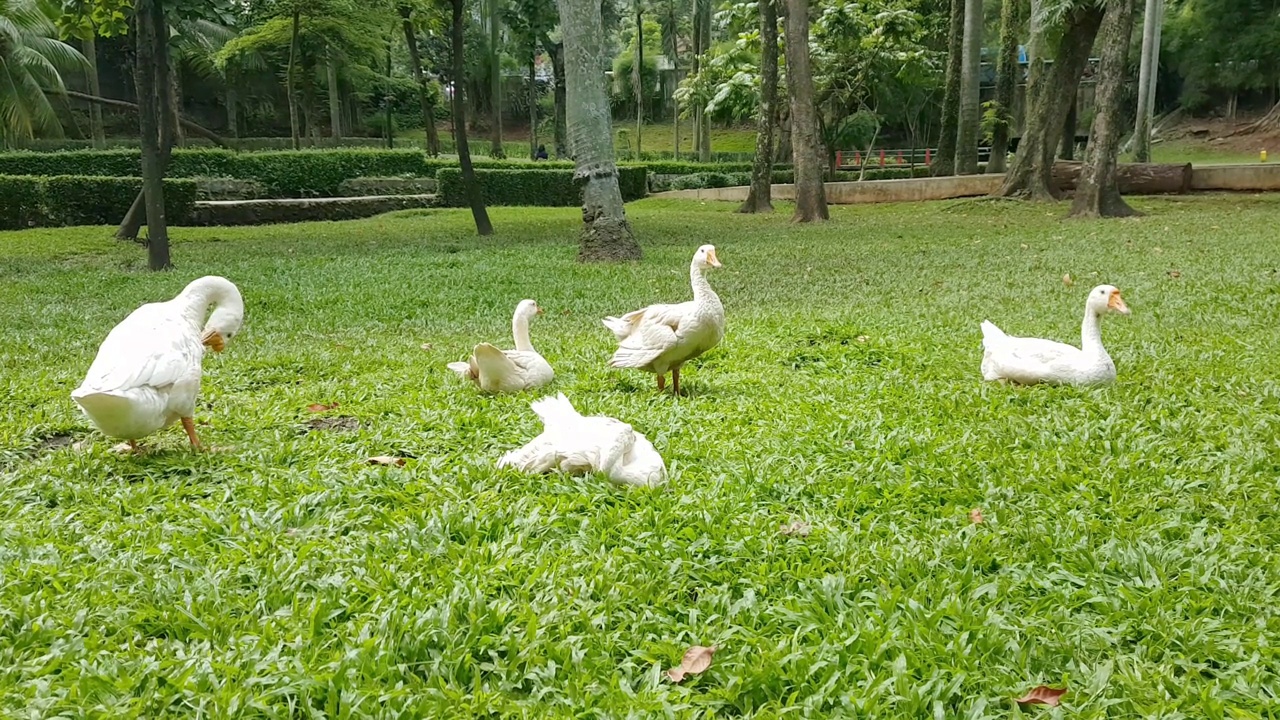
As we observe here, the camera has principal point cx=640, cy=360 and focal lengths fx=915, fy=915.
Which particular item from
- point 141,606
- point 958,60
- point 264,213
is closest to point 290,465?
point 141,606

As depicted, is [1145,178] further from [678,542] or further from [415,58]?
[678,542]

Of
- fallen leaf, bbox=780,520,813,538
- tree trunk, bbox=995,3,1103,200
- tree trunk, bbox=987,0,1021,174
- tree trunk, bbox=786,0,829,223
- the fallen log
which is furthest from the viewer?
tree trunk, bbox=987,0,1021,174

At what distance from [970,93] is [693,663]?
23208mm

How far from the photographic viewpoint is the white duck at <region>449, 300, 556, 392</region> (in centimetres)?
512

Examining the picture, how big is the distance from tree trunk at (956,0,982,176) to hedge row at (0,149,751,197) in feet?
38.7

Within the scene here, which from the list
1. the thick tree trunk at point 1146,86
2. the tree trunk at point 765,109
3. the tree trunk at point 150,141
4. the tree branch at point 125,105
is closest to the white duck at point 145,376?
the tree trunk at point 150,141

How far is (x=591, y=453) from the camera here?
148 inches

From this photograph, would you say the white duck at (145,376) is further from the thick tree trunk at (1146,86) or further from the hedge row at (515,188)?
the thick tree trunk at (1146,86)

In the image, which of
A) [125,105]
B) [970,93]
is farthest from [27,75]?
[970,93]

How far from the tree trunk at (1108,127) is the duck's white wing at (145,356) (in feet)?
53.8

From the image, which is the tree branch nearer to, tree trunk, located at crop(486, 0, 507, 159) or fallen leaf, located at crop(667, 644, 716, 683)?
tree trunk, located at crop(486, 0, 507, 159)

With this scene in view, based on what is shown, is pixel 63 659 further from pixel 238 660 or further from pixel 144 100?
pixel 144 100

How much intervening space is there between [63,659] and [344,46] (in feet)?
100

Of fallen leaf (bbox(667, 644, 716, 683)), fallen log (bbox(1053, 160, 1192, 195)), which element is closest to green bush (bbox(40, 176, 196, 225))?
fallen leaf (bbox(667, 644, 716, 683))
